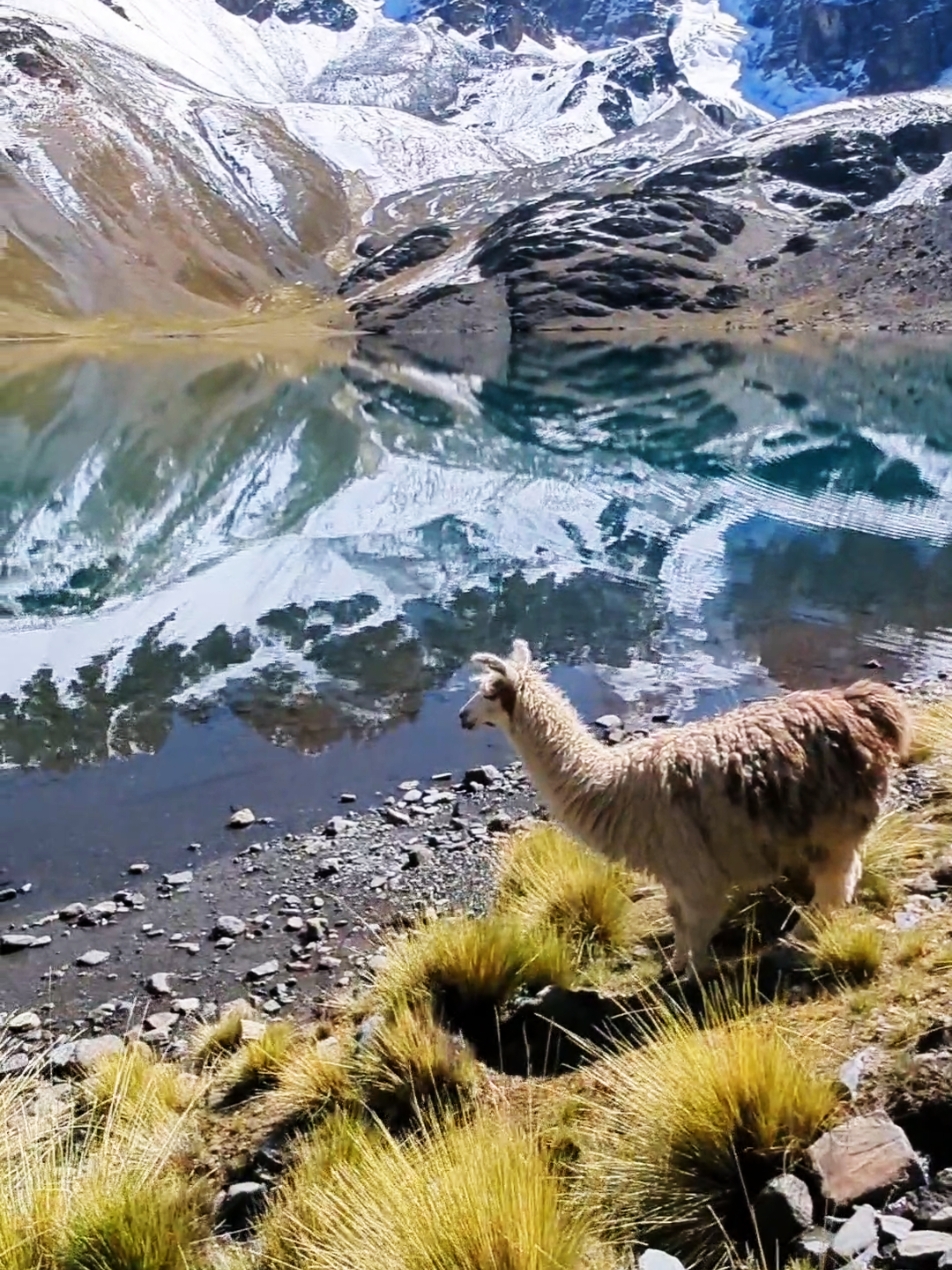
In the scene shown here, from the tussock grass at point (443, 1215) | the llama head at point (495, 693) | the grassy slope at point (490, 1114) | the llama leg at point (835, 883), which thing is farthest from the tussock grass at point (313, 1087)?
the llama leg at point (835, 883)

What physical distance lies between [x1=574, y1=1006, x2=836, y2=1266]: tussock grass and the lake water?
9566mm

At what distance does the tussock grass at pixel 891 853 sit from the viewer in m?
7.20

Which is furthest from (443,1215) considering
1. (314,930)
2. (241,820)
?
(241,820)

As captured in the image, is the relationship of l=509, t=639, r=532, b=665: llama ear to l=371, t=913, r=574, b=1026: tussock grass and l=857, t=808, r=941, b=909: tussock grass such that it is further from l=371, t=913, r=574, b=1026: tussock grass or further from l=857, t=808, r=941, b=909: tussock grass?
l=857, t=808, r=941, b=909: tussock grass

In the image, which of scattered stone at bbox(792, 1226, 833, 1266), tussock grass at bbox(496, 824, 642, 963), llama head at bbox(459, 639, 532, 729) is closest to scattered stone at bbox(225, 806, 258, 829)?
tussock grass at bbox(496, 824, 642, 963)

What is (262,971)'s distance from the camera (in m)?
10.6

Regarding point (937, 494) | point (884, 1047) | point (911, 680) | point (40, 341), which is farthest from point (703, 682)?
point (40, 341)

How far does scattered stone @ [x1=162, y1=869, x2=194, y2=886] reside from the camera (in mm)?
12722

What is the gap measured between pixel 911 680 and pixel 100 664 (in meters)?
Answer: 15.1

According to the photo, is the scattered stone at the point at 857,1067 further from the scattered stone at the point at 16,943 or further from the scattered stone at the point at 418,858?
the scattered stone at the point at 16,943

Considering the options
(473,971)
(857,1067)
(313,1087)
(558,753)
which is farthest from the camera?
(558,753)

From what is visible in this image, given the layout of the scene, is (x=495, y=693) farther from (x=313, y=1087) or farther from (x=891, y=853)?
(x=891, y=853)

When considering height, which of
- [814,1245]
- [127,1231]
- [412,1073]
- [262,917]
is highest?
[127,1231]

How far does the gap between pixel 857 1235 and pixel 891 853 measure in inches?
165
